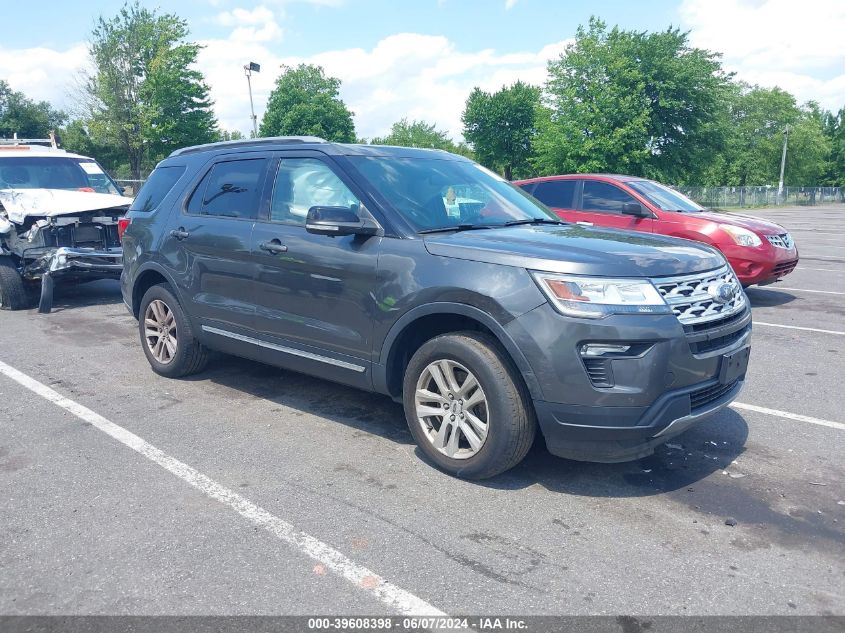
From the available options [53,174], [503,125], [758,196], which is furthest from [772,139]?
[53,174]

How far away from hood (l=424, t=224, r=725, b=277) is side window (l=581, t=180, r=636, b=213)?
5636 millimetres

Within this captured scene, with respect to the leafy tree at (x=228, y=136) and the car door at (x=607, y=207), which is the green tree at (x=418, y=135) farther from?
the car door at (x=607, y=207)

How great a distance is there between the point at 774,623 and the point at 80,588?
276 centimetres

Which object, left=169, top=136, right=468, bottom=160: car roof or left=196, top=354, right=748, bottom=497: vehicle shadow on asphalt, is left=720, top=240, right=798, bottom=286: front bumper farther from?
left=169, top=136, right=468, bottom=160: car roof

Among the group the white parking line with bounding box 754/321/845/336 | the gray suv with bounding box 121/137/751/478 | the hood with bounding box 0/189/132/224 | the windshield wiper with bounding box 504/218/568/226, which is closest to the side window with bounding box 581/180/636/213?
the white parking line with bounding box 754/321/845/336

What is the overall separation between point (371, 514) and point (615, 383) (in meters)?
1.38

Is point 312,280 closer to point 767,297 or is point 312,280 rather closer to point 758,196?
point 767,297

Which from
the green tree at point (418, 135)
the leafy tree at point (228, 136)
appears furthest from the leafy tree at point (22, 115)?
the green tree at point (418, 135)

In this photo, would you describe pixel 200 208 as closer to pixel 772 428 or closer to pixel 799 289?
pixel 772 428

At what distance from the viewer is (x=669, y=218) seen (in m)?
9.41

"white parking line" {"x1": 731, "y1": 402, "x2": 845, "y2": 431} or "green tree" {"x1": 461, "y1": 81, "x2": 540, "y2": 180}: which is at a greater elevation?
"green tree" {"x1": 461, "y1": 81, "x2": 540, "y2": 180}

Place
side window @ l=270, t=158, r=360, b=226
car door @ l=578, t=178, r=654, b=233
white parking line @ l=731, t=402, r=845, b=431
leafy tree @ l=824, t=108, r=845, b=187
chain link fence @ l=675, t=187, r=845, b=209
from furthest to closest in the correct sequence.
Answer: leafy tree @ l=824, t=108, r=845, b=187
chain link fence @ l=675, t=187, r=845, b=209
car door @ l=578, t=178, r=654, b=233
white parking line @ l=731, t=402, r=845, b=431
side window @ l=270, t=158, r=360, b=226

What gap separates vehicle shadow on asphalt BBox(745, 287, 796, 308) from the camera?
9.48 meters

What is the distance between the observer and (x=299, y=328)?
15.2 feet
